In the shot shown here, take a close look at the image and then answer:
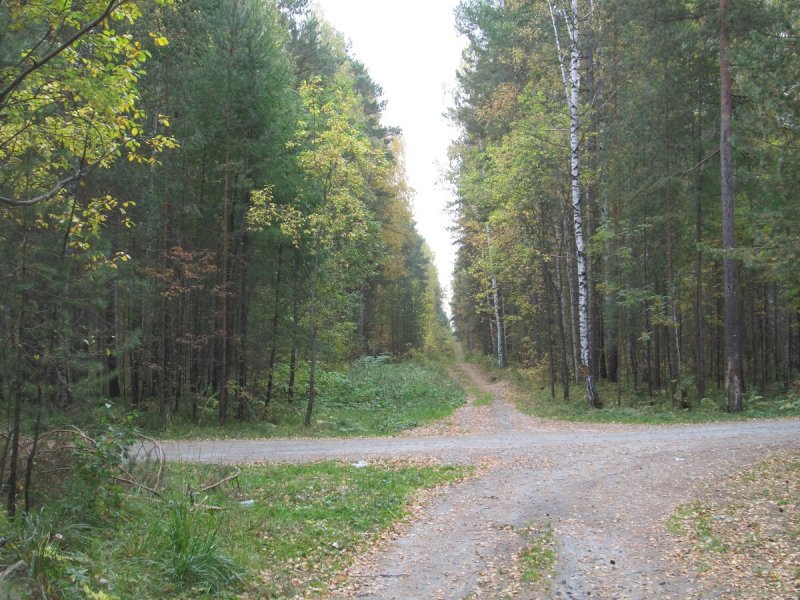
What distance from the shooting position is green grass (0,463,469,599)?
15.5 ft

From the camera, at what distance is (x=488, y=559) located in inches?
257

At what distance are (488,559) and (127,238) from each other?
1338 cm

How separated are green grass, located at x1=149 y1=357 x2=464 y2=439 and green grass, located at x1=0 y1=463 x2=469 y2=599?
22.4ft

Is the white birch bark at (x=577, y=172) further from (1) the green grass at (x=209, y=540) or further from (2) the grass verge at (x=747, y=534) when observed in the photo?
(1) the green grass at (x=209, y=540)

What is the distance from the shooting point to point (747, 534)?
7035 millimetres

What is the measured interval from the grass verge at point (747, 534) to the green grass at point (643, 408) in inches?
292

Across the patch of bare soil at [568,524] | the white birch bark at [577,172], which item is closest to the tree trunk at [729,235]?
the white birch bark at [577,172]

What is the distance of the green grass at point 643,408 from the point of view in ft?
55.0

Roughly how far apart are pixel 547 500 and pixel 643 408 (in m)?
Result: 11.7

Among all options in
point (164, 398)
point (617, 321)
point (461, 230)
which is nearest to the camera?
point (164, 398)

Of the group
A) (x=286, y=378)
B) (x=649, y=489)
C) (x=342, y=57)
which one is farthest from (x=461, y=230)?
(x=649, y=489)

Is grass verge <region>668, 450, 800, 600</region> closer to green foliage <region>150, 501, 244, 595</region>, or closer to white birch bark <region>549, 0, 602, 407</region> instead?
green foliage <region>150, 501, 244, 595</region>

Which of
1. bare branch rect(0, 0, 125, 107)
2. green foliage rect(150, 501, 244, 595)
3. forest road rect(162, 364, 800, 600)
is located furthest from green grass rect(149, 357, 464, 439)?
bare branch rect(0, 0, 125, 107)

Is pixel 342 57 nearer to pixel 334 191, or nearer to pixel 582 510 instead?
pixel 334 191
